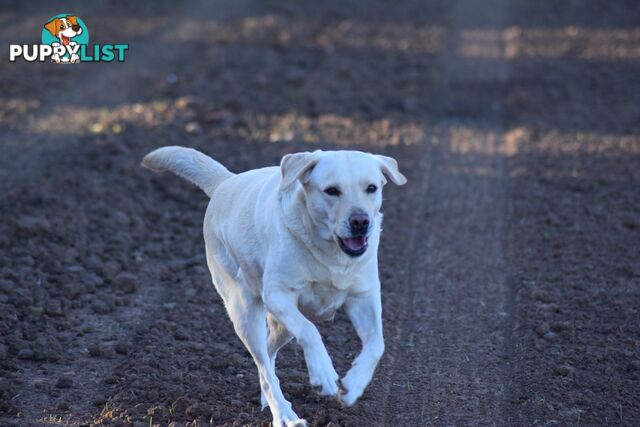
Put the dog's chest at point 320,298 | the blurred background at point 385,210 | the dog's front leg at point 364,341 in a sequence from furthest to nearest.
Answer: the blurred background at point 385,210, the dog's chest at point 320,298, the dog's front leg at point 364,341

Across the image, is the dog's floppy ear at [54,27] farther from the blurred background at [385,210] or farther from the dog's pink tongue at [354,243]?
the dog's pink tongue at [354,243]

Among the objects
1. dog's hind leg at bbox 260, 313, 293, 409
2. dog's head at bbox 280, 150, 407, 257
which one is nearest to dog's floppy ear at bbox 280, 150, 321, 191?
dog's head at bbox 280, 150, 407, 257

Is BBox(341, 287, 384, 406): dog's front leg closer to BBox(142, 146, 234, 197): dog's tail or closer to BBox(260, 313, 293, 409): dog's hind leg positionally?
BBox(260, 313, 293, 409): dog's hind leg

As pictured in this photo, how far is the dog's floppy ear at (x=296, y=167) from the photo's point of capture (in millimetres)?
5203

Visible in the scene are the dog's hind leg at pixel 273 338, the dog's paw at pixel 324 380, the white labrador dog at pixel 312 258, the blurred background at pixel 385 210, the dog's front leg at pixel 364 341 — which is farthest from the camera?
the blurred background at pixel 385 210

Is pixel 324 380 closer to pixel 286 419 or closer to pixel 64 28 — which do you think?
pixel 286 419

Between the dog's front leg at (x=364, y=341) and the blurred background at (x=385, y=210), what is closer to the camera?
the dog's front leg at (x=364, y=341)

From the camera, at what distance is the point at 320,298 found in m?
5.39

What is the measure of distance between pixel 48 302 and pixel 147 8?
42.6ft

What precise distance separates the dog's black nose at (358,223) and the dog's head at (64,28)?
10370 millimetres

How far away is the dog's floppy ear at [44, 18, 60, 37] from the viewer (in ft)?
47.1

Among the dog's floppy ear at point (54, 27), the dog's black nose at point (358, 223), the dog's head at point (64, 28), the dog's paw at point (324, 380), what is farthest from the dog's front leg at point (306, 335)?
the dog's floppy ear at point (54, 27)

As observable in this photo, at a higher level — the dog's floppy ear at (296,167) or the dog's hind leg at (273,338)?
the dog's floppy ear at (296,167)

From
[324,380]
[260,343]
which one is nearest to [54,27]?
[260,343]
